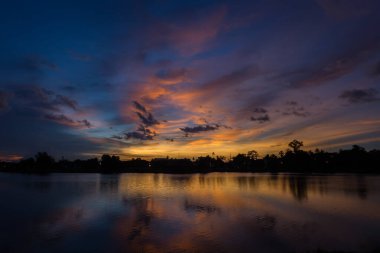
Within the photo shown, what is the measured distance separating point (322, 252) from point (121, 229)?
21.1m

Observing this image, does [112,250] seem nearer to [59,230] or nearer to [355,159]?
[59,230]

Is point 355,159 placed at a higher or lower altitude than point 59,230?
higher

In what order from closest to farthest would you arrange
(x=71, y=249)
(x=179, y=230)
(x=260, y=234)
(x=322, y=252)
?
1. (x=322, y=252)
2. (x=71, y=249)
3. (x=260, y=234)
4. (x=179, y=230)

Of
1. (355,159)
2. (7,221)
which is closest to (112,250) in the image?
(7,221)

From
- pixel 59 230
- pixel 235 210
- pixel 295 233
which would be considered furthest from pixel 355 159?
pixel 59 230

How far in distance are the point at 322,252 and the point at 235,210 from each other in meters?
24.6

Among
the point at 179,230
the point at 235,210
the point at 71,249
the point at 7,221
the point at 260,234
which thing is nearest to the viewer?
the point at 71,249

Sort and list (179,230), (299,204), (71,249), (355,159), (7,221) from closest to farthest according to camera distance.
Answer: (71,249) < (179,230) < (7,221) < (299,204) < (355,159)

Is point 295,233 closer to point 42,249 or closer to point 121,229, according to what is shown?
point 121,229

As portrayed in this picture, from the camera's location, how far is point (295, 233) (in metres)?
31.9

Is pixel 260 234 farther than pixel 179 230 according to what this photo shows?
No

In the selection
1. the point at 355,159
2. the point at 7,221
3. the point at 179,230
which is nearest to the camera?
the point at 179,230

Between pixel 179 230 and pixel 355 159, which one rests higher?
pixel 355 159

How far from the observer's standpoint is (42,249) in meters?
26.7
